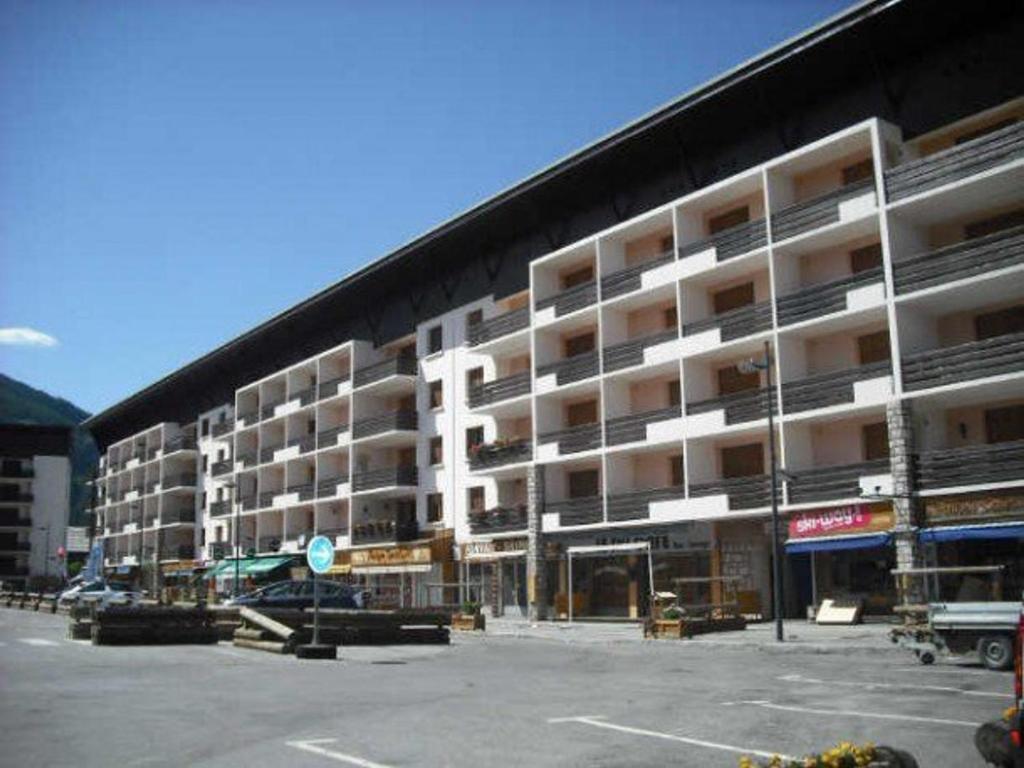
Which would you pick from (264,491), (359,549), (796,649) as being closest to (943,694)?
(796,649)

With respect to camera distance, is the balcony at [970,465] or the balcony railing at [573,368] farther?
A: the balcony railing at [573,368]

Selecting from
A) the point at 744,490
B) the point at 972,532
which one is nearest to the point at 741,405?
the point at 744,490

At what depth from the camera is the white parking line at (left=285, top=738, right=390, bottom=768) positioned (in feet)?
29.2

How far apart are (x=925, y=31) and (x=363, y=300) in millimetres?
34820

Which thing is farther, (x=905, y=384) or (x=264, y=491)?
(x=264, y=491)

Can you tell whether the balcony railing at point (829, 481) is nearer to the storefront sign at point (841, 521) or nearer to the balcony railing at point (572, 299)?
the storefront sign at point (841, 521)

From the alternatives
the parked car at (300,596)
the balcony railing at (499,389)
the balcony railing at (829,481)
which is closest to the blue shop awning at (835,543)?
the balcony railing at (829,481)

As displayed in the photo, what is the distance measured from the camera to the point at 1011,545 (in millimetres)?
28344

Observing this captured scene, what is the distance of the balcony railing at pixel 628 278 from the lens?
39.1 metres

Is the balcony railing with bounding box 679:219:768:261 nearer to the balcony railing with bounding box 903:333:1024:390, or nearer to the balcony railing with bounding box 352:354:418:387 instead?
the balcony railing with bounding box 903:333:1024:390

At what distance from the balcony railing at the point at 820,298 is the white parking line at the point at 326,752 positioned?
25676mm

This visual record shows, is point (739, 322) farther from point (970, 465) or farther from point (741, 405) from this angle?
point (970, 465)

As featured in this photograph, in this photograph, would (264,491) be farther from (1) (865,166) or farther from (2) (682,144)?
(1) (865,166)

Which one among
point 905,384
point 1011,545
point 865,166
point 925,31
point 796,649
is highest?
point 925,31
